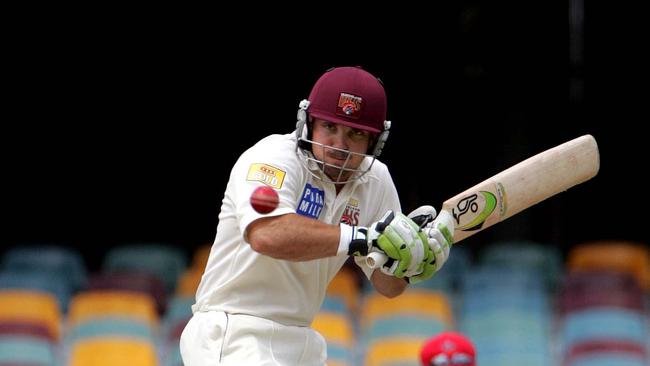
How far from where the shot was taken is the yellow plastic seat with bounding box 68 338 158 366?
22.1 ft

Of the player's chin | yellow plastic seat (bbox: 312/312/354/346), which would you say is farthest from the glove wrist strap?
yellow plastic seat (bbox: 312/312/354/346)

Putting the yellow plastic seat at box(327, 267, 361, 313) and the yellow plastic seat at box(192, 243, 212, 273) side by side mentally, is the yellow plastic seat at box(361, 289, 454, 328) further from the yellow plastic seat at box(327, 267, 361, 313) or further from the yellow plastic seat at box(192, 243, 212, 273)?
the yellow plastic seat at box(192, 243, 212, 273)

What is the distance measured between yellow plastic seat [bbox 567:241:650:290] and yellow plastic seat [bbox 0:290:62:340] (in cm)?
289

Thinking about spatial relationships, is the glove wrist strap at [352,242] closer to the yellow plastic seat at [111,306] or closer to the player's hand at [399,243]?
the player's hand at [399,243]

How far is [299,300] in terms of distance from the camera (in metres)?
3.49

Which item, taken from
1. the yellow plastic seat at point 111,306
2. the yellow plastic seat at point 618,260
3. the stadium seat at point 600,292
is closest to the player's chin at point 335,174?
the yellow plastic seat at point 111,306

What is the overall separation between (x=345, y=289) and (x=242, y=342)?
4149 millimetres

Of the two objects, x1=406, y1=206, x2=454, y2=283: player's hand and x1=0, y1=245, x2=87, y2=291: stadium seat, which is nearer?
x1=406, y1=206, x2=454, y2=283: player's hand

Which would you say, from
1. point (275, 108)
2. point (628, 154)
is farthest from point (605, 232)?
point (275, 108)

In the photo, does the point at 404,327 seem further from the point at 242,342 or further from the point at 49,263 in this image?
the point at 242,342

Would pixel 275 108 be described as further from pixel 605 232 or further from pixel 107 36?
pixel 605 232

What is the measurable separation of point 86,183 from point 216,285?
486 cm

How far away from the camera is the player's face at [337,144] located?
11.4 ft

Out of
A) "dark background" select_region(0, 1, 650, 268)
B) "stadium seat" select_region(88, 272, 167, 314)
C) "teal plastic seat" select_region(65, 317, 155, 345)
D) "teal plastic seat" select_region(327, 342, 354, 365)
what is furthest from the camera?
"dark background" select_region(0, 1, 650, 268)
